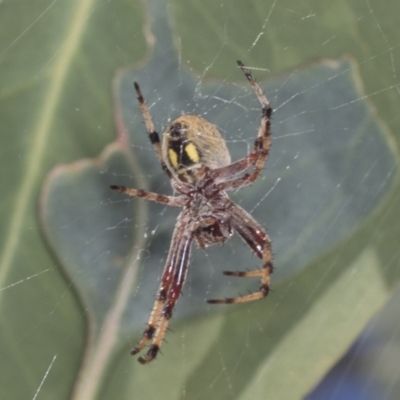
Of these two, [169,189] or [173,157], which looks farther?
[169,189]

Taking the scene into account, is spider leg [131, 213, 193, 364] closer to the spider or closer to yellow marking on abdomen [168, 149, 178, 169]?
the spider

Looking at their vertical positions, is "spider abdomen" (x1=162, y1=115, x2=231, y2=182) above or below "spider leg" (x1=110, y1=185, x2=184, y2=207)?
above

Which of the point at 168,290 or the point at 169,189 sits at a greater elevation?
the point at 169,189

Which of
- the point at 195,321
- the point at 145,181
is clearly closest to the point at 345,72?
the point at 145,181

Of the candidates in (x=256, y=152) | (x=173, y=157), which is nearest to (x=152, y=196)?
(x=173, y=157)

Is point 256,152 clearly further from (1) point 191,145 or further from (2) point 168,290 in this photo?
(2) point 168,290

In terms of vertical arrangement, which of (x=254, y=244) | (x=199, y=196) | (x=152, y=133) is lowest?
(x=254, y=244)

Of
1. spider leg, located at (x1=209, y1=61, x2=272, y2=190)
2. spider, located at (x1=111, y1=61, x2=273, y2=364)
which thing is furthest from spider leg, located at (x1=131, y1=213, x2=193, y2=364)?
spider leg, located at (x1=209, y1=61, x2=272, y2=190)
